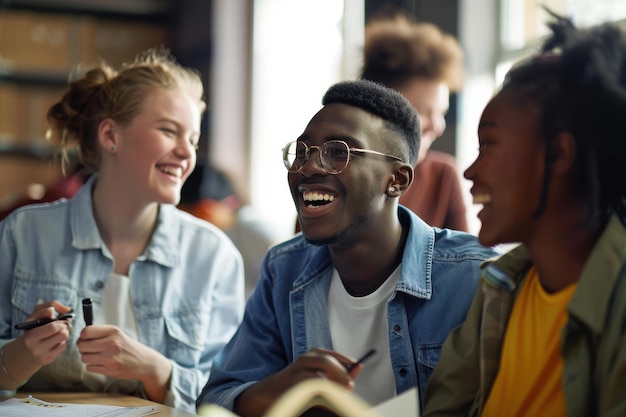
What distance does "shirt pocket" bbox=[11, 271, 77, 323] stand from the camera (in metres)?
2.00

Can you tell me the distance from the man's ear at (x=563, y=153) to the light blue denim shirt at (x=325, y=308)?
17.3 inches

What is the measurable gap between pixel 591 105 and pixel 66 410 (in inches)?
41.0

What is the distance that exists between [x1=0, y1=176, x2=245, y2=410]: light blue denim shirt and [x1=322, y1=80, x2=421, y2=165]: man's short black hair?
688mm

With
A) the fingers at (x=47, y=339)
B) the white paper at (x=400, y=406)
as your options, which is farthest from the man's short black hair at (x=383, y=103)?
the fingers at (x=47, y=339)

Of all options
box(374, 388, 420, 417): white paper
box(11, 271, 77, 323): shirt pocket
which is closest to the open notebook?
box(374, 388, 420, 417): white paper

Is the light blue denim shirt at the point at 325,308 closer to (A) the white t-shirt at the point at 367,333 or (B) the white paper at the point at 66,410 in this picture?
(A) the white t-shirt at the point at 367,333

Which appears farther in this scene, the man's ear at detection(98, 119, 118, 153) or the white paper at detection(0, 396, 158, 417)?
the man's ear at detection(98, 119, 118, 153)

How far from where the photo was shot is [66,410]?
1.54 meters

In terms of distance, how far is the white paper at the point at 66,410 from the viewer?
1499mm

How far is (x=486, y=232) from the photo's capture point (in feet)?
4.06

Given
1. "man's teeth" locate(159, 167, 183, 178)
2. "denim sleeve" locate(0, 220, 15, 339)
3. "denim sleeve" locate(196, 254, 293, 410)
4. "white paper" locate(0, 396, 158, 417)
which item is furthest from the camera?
"man's teeth" locate(159, 167, 183, 178)

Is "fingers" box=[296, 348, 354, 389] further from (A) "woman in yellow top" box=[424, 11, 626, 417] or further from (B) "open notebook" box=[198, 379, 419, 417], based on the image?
(A) "woman in yellow top" box=[424, 11, 626, 417]

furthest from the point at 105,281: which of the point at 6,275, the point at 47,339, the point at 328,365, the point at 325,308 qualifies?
the point at 328,365

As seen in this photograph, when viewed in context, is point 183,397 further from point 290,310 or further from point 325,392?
point 325,392
